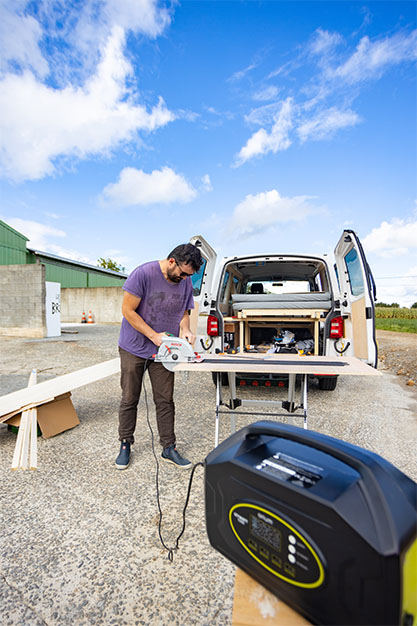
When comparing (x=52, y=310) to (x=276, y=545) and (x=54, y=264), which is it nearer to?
(x=54, y=264)

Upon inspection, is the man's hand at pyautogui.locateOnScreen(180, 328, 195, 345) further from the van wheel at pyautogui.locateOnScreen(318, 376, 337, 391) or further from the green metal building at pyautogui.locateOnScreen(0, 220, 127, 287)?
the green metal building at pyautogui.locateOnScreen(0, 220, 127, 287)

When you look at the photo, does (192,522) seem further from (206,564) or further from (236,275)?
(236,275)

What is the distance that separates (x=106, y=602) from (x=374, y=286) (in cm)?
385

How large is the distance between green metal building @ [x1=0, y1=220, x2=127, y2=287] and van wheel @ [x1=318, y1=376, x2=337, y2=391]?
18097mm

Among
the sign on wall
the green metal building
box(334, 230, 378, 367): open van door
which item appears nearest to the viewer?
box(334, 230, 378, 367): open van door

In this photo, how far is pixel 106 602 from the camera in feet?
4.71

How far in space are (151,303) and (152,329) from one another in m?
0.19

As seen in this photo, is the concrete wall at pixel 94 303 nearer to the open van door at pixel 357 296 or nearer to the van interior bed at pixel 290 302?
the van interior bed at pixel 290 302

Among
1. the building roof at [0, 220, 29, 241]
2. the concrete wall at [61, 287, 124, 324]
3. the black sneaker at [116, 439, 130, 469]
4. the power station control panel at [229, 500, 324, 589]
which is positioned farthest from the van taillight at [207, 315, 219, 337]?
the building roof at [0, 220, 29, 241]

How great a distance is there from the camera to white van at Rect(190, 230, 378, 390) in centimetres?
395

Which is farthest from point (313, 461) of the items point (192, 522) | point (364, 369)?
point (364, 369)

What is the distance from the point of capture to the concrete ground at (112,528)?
1418 millimetres

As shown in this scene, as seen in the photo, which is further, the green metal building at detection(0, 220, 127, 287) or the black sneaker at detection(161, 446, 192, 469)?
the green metal building at detection(0, 220, 127, 287)

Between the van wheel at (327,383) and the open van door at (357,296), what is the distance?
0.80 metres
